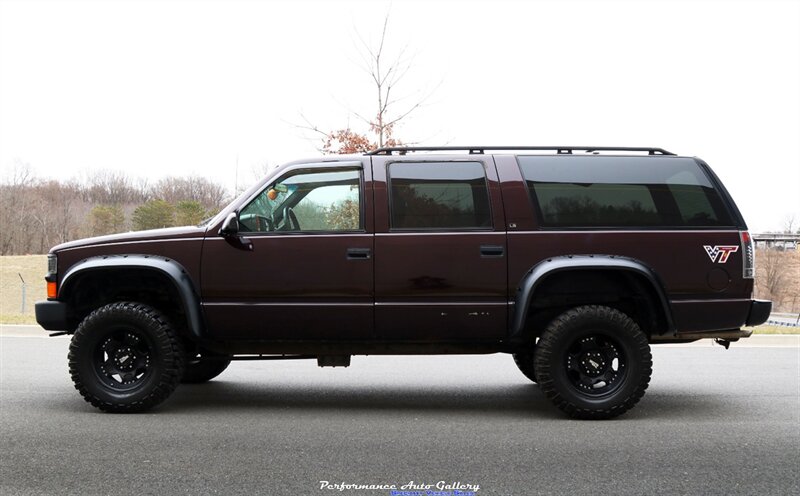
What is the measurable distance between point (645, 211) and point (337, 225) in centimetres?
250

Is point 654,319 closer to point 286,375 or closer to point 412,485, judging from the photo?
point 412,485

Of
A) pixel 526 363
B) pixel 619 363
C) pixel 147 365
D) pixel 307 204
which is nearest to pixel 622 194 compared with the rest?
pixel 619 363

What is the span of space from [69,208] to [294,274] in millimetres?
78841

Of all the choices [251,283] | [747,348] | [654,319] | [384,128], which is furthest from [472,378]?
[384,128]

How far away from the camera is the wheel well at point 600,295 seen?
639cm

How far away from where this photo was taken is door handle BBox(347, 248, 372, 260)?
632cm

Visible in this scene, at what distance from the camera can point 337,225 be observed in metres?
6.44

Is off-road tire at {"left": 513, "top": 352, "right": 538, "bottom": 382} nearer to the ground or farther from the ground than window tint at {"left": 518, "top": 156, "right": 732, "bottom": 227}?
nearer to the ground

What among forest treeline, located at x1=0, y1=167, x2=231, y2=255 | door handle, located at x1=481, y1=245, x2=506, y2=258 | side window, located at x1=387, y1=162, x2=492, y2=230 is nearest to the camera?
door handle, located at x1=481, y1=245, x2=506, y2=258

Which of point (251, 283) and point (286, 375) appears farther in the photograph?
point (286, 375)

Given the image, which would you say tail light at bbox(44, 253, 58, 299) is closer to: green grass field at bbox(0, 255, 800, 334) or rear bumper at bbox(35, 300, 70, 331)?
rear bumper at bbox(35, 300, 70, 331)

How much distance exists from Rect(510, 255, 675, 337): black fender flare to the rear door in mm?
145

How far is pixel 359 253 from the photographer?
249 inches

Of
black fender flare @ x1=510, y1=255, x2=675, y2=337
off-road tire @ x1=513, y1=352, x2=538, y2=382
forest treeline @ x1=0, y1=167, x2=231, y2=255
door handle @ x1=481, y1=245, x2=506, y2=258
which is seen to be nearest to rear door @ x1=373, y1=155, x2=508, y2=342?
door handle @ x1=481, y1=245, x2=506, y2=258
